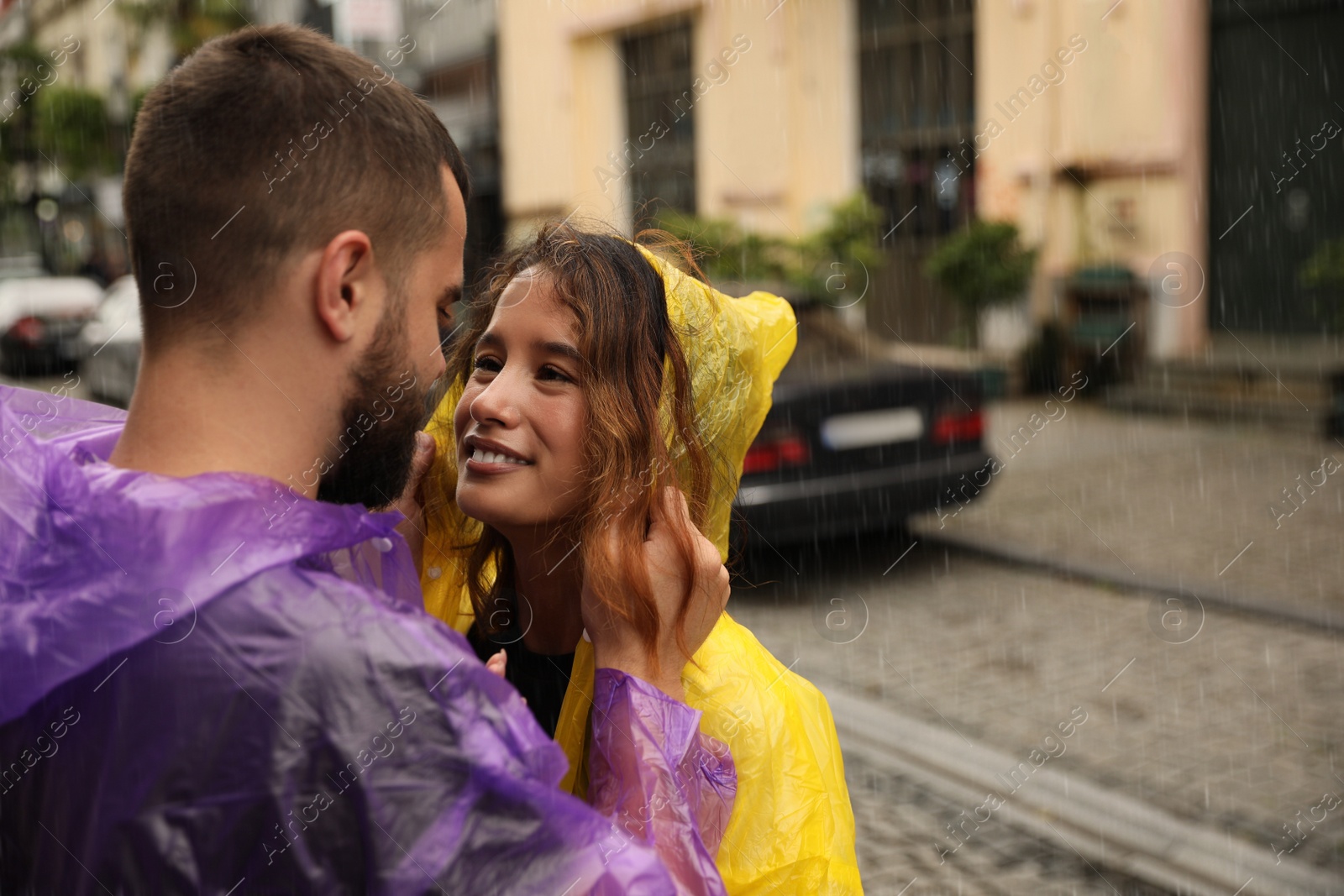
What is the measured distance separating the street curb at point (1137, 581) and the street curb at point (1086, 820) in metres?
2.21

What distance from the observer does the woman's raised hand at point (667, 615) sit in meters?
1.60

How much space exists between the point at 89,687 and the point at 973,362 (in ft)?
40.7

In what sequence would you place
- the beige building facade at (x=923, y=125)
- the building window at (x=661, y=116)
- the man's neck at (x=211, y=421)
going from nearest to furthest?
the man's neck at (x=211, y=421), the beige building facade at (x=923, y=125), the building window at (x=661, y=116)

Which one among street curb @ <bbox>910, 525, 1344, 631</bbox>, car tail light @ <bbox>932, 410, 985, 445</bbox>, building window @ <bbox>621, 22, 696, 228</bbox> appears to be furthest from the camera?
building window @ <bbox>621, 22, 696, 228</bbox>

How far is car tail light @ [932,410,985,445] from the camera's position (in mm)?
6941

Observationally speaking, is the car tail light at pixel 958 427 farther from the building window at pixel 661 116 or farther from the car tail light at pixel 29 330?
the car tail light at pixel 29 330

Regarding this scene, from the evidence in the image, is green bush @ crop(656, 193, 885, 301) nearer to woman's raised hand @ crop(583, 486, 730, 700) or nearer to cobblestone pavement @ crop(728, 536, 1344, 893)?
cobblestone pavement @ crop(728, 536, 1344, 893)

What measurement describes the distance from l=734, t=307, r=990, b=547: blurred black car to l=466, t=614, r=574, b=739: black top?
13.6 ft

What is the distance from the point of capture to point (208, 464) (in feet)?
3.98

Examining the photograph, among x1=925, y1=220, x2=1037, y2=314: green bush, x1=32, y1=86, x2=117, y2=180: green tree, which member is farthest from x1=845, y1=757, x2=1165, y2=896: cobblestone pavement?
x1=32, y1=86, x2=117, y2=180: green tree

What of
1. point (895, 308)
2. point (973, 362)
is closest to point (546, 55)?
point (895, 308)

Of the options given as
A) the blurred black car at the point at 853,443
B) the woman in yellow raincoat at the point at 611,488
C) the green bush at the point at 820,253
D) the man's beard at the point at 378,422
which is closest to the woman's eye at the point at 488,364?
the woman in yellow raincoat at the point at 611,488

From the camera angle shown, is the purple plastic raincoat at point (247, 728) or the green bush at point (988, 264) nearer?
the purple plastic raincoat at point (247, 728)

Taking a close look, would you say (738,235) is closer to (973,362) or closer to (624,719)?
(973,362)
